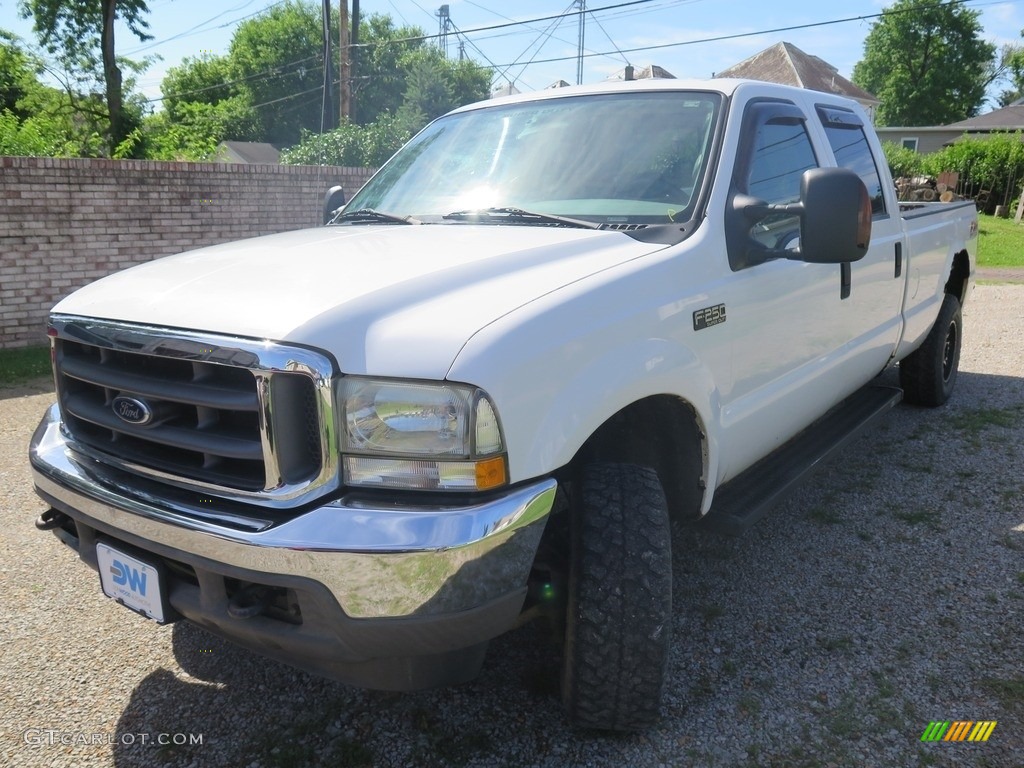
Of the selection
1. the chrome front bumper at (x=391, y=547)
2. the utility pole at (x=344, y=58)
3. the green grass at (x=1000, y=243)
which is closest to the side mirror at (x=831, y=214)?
the chrome front bumper at (x=391, y=547)

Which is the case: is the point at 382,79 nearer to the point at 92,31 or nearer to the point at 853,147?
the point at 92,31

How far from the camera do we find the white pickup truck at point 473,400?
6.20ft

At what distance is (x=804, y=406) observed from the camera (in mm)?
3469

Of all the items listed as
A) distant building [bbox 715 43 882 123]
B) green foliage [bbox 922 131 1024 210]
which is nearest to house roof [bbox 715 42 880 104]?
distant building [bbox 715 43 882 123]

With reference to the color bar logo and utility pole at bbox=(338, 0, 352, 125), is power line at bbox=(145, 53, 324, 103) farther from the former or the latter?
the color bar logo

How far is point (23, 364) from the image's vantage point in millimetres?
7367

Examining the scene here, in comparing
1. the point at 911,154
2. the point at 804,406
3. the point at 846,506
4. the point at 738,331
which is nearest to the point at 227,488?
the point at 738,331

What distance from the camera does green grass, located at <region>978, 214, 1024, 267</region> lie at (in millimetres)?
15902

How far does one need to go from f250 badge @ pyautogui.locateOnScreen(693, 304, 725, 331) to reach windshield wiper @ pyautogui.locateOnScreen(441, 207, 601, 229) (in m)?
0.46

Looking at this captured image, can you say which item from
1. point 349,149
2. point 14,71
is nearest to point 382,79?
point 14,71

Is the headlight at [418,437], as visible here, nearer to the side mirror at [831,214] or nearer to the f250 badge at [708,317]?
the f250 badge at [708,317]

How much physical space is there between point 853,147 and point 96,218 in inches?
275

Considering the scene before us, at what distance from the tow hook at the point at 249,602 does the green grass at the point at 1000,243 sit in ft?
52.3

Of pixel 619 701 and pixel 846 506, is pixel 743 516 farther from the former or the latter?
pixel 846 506
